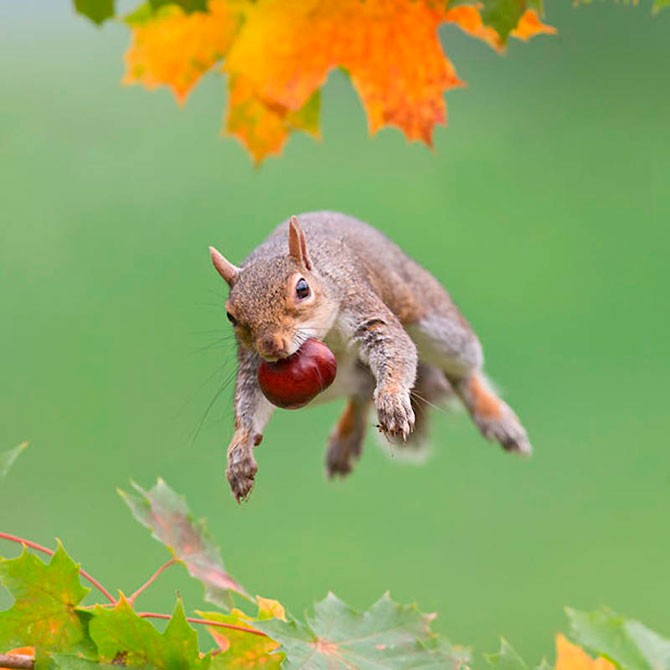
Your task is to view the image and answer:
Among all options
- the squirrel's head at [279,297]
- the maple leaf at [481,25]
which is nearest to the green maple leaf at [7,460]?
the squirrel's head at [279,297]

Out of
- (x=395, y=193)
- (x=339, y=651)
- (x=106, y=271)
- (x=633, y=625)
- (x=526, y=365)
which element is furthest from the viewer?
(x=395, y=193)

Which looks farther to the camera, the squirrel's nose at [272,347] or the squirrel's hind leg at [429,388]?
the squirrel's hind leg at [429,388]

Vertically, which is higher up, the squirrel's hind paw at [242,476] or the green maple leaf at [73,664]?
the squirrel's hind paw at [242,476]

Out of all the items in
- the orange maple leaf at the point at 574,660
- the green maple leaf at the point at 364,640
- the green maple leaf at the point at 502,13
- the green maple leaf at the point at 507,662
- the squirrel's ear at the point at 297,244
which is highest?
the green maple leaf at the point at 502,13

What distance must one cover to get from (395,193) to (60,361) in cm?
144

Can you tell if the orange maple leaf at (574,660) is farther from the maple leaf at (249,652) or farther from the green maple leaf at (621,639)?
the maple leaf at (249,652)

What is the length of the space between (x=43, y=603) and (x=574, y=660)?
592 millimetres

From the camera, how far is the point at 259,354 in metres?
1.31

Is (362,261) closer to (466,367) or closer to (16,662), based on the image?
(466,367)

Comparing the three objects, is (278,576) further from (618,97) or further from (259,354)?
(618,97)

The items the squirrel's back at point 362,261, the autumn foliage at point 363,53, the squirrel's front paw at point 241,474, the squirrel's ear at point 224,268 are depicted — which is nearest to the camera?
the squirrel's front paw at point 241,474

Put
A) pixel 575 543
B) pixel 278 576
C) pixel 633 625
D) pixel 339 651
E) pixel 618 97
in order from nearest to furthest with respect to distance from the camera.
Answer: pixel 339 651 → pixel 633 625 → pixel 278 576 → pixel 575 543 → pixel 618 97

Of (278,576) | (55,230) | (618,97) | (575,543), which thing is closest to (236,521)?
(278,576)

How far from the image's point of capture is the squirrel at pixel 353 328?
1.31 m
